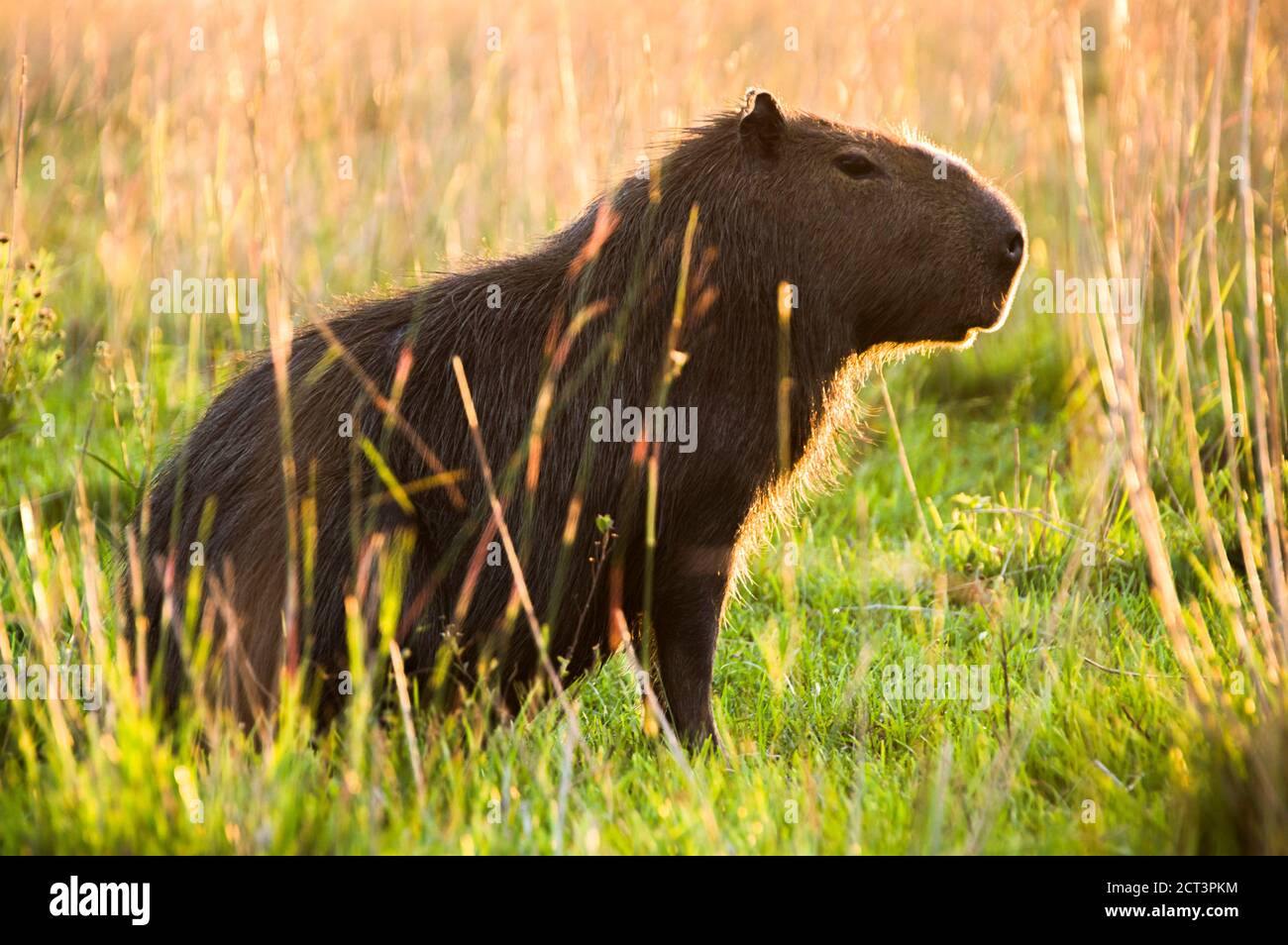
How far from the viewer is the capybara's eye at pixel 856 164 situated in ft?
11.9

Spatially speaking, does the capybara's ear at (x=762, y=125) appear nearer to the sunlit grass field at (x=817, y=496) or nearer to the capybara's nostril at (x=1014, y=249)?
the capybara's nostril at (x=1014, y=249)

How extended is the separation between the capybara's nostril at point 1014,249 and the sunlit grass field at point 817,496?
0.19m

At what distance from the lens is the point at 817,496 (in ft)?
17.2

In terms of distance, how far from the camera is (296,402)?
3.40 metres

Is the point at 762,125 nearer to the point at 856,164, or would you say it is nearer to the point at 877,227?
the point at 856,164

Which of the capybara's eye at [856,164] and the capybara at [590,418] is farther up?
the capybara's eye at [856,164]

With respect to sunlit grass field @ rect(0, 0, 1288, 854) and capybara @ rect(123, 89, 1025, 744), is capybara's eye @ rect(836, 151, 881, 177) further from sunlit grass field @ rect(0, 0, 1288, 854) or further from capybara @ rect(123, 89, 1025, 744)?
sunlit grass field @ rect(0, 0, 1288, 854)

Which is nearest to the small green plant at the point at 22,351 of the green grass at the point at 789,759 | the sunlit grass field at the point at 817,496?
the sunlit grass field at the point at 817,496

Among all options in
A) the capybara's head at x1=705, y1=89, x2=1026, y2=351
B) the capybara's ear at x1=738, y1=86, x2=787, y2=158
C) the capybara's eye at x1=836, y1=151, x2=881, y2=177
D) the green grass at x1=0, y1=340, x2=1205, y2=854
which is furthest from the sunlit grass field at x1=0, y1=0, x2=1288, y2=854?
the capybara's ear at x1=738, y1=86, x2=787, y2=158

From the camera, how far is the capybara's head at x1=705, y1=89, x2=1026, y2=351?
3.57 m
